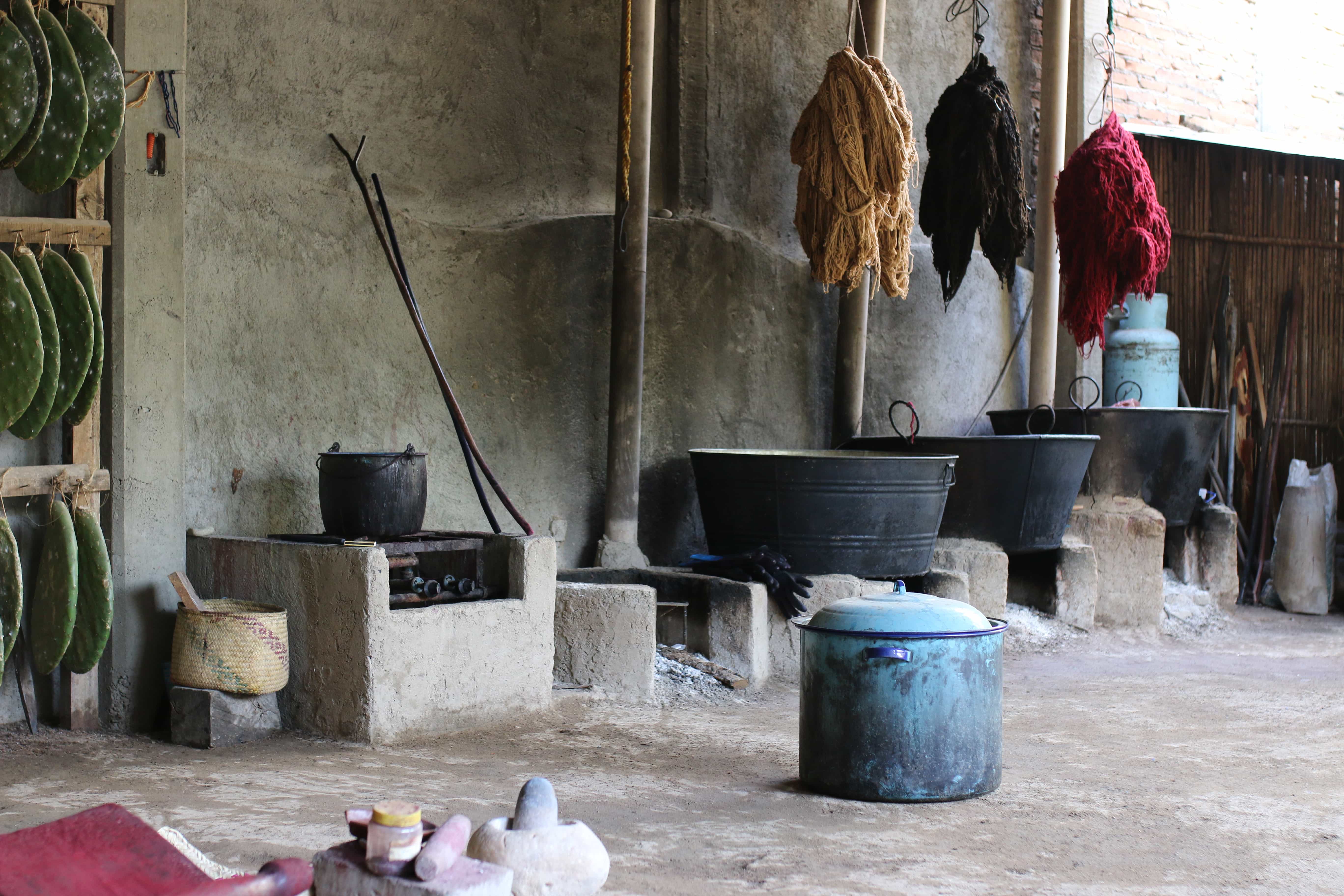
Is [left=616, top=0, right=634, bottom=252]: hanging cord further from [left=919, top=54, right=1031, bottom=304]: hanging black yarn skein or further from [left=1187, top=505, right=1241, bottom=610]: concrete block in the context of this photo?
[left=1187, top=505, right=1241, bottom=610]: concrete block

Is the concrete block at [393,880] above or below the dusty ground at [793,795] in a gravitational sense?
above

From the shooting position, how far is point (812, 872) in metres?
2.97

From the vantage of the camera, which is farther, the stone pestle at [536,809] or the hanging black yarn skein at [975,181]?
the hanging black yarn skein at [975,181]

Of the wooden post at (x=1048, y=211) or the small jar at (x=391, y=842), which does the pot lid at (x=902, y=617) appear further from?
the wooden post at (x=1048, y=211)

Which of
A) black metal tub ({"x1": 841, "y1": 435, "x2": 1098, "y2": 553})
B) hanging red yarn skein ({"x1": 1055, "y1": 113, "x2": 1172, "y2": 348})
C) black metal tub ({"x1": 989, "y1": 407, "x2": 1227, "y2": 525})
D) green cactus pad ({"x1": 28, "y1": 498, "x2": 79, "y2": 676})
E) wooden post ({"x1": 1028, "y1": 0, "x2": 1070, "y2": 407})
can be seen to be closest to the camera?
green cactus pad ({"x1": 28, "y1": 498, "x2": 79, "y2": 676})

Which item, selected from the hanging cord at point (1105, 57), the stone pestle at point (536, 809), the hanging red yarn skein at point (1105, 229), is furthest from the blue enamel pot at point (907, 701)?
the hanging cord at point (1105, 57)

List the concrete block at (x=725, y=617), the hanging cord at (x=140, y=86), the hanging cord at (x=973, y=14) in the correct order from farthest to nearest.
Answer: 1. the hanging cord at (x=973, y=14)
2. the concrete block at (x=725, y=617)
3. the hanging cord at (x=140, y=86)

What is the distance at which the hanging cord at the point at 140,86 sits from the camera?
461 cm

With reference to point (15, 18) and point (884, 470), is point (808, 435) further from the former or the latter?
point (15, 18)

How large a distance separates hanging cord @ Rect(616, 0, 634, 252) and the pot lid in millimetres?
2770

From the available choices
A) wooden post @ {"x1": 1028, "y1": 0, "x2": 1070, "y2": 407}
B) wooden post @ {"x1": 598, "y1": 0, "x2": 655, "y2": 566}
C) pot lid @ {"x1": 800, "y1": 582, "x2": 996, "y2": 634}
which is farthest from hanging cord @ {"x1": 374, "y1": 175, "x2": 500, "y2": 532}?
wooden post @ {"x1": 1028, "y1": 0, "x2": 1070, "y2": 407}

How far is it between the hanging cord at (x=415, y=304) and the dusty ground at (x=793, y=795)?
2.86 feet

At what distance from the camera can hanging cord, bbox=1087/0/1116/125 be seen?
7938 mm

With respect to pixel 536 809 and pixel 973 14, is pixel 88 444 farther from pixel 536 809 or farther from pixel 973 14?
pixel 973 14
